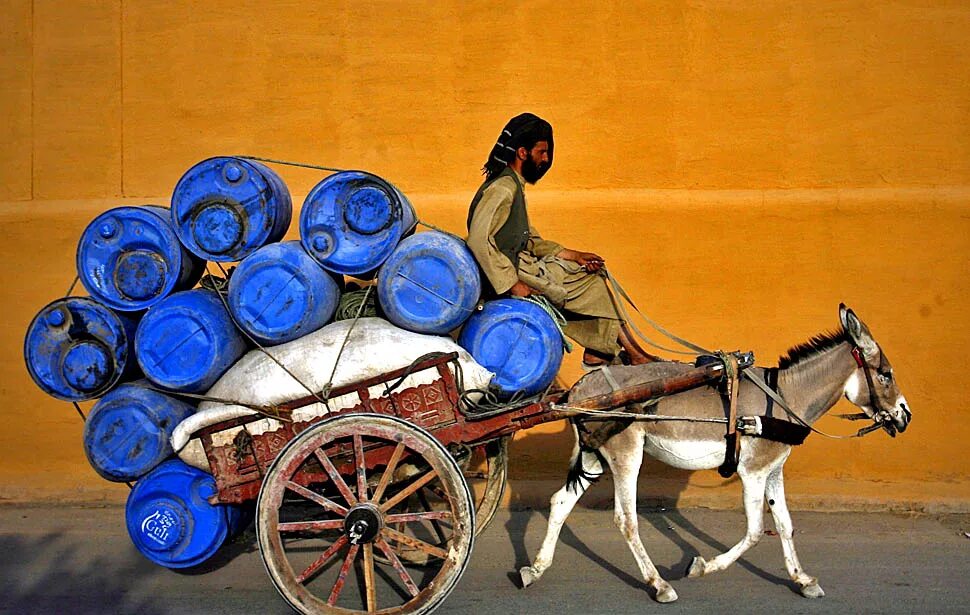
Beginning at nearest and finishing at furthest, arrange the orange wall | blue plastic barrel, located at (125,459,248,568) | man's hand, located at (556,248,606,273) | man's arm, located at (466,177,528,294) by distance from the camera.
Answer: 1. blue plastic barrel, located at (125,459,248,568)
2. man's arm, located at (466,177,528,294)
3. man's hand, located at (556,248,606,273)
4. the orange wall

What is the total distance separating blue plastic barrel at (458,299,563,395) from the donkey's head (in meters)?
1.54

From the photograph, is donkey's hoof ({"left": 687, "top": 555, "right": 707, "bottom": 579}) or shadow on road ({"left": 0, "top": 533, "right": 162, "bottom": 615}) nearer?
shadow on road ({"left": 0, "top": 533, "right": 162, "bottom": 615})

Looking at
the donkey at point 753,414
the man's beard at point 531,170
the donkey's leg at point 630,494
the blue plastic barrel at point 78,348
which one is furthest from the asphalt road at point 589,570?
the man's beard at point 531,170

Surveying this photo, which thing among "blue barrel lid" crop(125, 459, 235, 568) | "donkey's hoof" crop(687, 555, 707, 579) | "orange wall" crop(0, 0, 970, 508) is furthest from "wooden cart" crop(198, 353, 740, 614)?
"orange wall" crop(0, 0, 970, 508)

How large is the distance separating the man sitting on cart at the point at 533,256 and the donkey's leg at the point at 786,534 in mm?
878

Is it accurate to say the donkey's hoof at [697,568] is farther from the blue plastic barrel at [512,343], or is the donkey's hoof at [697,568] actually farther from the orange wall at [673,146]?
the orange wall at [673,146]

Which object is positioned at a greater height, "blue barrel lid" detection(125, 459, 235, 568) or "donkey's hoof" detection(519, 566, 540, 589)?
"blue barrel lid" detection(125, 459, 235, 568)

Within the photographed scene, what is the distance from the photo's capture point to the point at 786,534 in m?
4.59

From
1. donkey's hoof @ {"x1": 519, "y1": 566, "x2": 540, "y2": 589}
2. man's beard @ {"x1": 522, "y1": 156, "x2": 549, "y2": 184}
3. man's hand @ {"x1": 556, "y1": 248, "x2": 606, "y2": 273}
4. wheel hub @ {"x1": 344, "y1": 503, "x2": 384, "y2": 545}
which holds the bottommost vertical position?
donkey's hoof @ {"x1": 519, "y1": 566, "x2": 540, "y2": 589}

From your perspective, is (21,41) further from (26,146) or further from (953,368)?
(953,368)

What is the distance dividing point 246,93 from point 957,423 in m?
5.43

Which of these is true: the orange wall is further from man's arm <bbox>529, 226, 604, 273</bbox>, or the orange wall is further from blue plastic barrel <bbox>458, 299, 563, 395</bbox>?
blue plastic barrel <bbox>458, 299, 563, 395</bbox>

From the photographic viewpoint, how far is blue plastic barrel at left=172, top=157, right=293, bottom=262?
410 cm

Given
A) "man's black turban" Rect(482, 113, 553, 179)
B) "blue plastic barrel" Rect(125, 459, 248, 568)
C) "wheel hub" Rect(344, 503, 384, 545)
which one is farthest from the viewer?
"man's black turban" Rect(482, 113, 553, 179)
